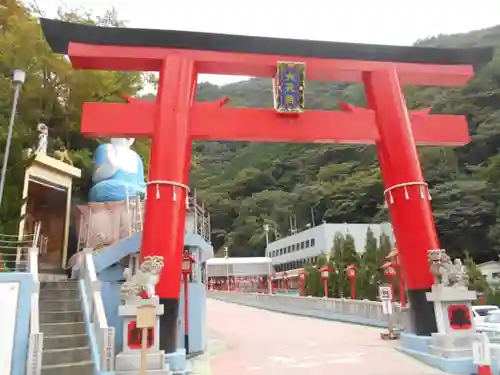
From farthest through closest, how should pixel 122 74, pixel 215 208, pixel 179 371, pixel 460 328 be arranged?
pixel 215 208 → pixel 122 74 → pixel 460 328 → pixel 179 371

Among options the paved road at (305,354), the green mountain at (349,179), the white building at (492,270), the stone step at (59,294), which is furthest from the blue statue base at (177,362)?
the white building at (492,270)

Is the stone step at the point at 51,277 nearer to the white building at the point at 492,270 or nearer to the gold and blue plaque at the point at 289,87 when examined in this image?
the gold and blue plaque at the point at 289,87

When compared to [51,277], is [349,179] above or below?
above

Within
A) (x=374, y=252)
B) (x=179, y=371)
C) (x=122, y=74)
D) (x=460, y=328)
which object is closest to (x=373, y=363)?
(x=460, y=328)

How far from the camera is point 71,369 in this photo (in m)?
6.60

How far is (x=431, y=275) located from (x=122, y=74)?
46.0 ft

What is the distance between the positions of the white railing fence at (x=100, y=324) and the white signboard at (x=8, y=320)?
1.20 metres

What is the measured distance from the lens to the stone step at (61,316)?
7859 millimetres

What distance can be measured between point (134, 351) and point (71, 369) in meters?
0.91

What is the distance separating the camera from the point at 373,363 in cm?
854

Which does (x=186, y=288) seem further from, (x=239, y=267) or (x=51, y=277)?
(x=239, y=267)

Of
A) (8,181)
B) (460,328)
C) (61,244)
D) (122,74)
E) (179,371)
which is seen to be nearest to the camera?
(179,371)

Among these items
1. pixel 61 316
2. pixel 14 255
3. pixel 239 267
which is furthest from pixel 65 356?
pixel 239 267

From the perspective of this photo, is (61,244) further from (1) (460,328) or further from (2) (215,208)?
(2) (215,208)
